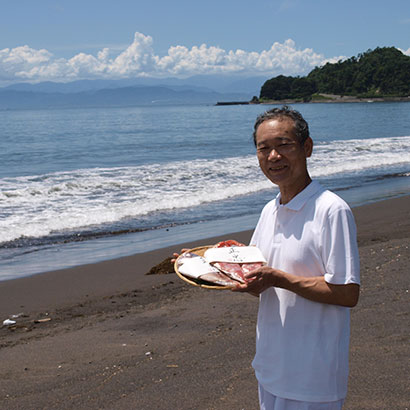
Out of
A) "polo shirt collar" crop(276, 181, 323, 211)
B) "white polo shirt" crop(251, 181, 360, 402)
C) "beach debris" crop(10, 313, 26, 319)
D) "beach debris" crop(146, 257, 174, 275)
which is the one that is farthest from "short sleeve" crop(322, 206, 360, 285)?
"beach debris" crop(146, 257, 174, 275)

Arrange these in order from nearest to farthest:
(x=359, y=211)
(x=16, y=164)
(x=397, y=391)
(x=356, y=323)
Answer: (x=397, y=391), (x=356, y=323), (x=359, y=211), (x=16, y=164)

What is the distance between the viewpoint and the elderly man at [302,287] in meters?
1.94

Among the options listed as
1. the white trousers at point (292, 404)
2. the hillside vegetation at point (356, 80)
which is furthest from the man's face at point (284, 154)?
the hillside vegetation at point (356, 80)

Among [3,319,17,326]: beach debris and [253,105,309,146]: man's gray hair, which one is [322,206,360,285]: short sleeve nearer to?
[253,105,309,146]: man's gray hair

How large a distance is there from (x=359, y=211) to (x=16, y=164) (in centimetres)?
2133

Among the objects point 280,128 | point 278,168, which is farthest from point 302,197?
point 280,128

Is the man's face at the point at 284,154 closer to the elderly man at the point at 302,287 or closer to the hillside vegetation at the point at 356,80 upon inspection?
the elderly man at the point at 302,287

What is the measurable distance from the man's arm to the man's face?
1.20ft

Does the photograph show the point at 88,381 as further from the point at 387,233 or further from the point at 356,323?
the point at 387,233

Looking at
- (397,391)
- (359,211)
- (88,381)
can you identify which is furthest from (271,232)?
(359,211)

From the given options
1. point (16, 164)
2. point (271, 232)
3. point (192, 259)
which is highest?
point (271, 232)

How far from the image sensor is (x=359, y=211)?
513 inches

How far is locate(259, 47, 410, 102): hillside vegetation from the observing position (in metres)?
158

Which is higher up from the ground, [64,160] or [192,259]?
[192,259]
